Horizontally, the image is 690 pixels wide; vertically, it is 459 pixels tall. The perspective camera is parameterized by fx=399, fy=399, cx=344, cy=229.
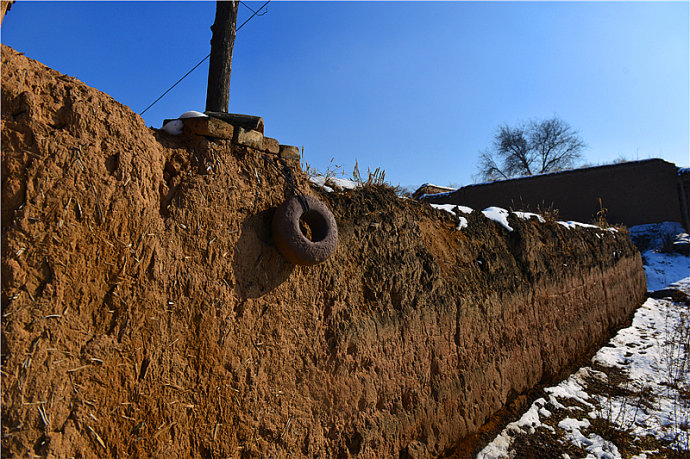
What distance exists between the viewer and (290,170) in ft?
8.48

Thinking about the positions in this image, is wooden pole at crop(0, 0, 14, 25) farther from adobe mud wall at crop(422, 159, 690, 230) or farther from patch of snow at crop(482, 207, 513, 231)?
adobe mud wall at crop(422, 159, 690, 230)

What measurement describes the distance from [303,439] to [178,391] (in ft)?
2.80

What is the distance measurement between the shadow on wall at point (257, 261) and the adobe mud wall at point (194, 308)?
0.04 feet

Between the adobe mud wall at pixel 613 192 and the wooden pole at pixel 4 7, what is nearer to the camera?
the wooden pole at pixel 4 7

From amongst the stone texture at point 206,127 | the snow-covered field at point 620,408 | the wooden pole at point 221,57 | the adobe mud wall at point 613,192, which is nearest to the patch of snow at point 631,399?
the snow-covered field at point 620,408

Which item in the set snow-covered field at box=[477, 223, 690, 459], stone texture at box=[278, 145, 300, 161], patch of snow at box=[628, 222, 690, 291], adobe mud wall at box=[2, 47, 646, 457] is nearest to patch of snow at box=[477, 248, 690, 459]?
snow-covered field at box=[477, 223, 690, 459]

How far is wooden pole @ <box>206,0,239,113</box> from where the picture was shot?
5.68 meters

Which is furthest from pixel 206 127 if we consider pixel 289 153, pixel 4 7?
pixel 4 7

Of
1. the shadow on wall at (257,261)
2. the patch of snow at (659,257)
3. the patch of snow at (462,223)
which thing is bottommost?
the patch of snow at (659,257)

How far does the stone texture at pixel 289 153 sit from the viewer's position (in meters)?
2.63

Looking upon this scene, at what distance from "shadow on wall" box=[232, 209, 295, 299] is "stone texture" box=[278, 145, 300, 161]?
0.42m

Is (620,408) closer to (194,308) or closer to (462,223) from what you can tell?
(462,223)

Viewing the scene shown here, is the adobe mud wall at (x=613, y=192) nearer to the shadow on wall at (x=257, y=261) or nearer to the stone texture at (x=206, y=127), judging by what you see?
the shadow on wall at (x=257, y=261)

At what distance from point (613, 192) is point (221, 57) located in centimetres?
1308
